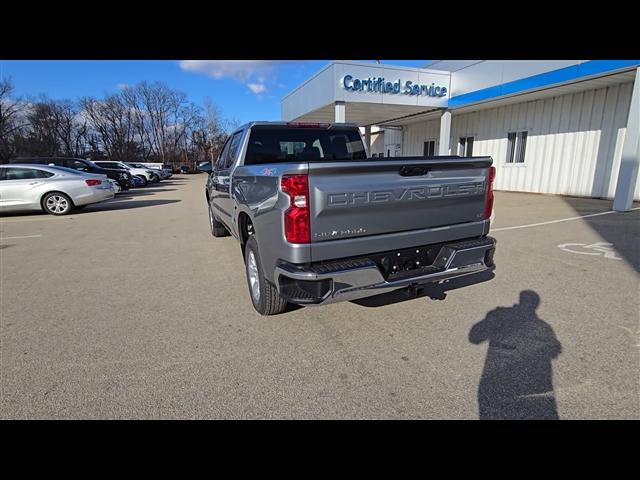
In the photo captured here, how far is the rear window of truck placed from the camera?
4.48 metres

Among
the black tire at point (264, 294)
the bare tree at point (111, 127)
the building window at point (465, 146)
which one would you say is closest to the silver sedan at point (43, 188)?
the black tire at point (264, 294)

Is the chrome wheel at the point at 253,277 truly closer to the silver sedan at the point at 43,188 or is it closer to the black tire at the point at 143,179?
the silver sedan at the point at 43,188

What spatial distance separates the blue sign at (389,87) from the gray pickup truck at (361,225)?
1170cm

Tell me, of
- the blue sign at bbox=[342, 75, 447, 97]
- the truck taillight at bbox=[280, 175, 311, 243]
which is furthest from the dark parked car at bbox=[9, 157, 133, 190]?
the truck taillight at bbox=[280, 175, 311, 243]

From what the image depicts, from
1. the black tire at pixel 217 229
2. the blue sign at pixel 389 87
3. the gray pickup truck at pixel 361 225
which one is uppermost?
the blue sign at pixel 389 87

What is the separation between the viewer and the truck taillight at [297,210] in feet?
8.11

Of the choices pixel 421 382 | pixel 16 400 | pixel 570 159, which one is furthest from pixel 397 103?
pixel 16 400

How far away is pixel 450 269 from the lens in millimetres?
3025

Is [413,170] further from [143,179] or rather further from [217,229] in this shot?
[143,179]

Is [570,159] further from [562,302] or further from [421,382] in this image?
[421,382]

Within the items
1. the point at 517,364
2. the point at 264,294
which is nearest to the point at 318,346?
the point at 264,294

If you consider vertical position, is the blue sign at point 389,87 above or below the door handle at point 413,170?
above

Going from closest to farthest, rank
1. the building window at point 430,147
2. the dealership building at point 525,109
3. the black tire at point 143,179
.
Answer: the dealership building at point 525,109 → the building window at point 430,147 → the black tire at point 143,179

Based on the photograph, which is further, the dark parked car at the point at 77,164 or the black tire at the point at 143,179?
the black tire at the point at 143,179
